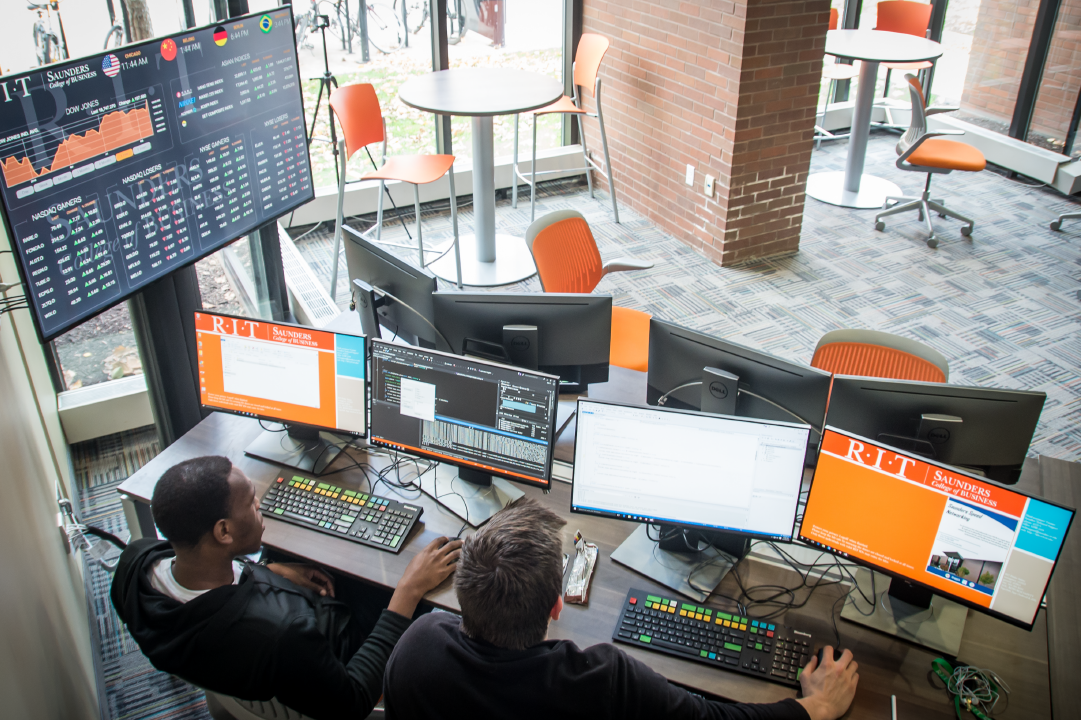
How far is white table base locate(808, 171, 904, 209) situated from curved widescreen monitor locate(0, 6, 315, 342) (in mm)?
4325

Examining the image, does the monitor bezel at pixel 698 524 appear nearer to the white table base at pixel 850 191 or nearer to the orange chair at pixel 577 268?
the orange chair at pixel 577 268

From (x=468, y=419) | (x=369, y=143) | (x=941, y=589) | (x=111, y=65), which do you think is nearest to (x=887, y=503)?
(x=941, y=589)

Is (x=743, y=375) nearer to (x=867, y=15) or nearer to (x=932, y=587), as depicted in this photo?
(x=932, y=587)

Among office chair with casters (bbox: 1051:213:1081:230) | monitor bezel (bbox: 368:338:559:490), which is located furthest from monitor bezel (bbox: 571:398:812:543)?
office chair with casters (bbox: 1051:213:1081:230)

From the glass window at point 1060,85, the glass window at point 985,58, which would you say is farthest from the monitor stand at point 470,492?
the glass window at point 985,58

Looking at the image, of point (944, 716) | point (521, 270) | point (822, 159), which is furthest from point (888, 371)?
point (822, 159)

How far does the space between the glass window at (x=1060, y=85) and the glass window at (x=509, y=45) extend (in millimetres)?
3806

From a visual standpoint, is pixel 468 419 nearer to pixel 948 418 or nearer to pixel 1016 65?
pixel 948 418

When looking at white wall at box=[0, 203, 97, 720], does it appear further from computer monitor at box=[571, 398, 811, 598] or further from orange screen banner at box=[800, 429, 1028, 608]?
orange screen banner at box=[800, 429, 1028, 608]

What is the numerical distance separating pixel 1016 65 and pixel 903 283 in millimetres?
2935

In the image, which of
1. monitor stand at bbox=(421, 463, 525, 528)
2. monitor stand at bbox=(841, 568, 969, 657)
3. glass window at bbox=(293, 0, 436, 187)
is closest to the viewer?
monitor stand at bbox=(841, 568, 969, 657)

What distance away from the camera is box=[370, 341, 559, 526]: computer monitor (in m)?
2.18

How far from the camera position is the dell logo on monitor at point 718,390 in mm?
2273

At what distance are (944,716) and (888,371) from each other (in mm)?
1410
